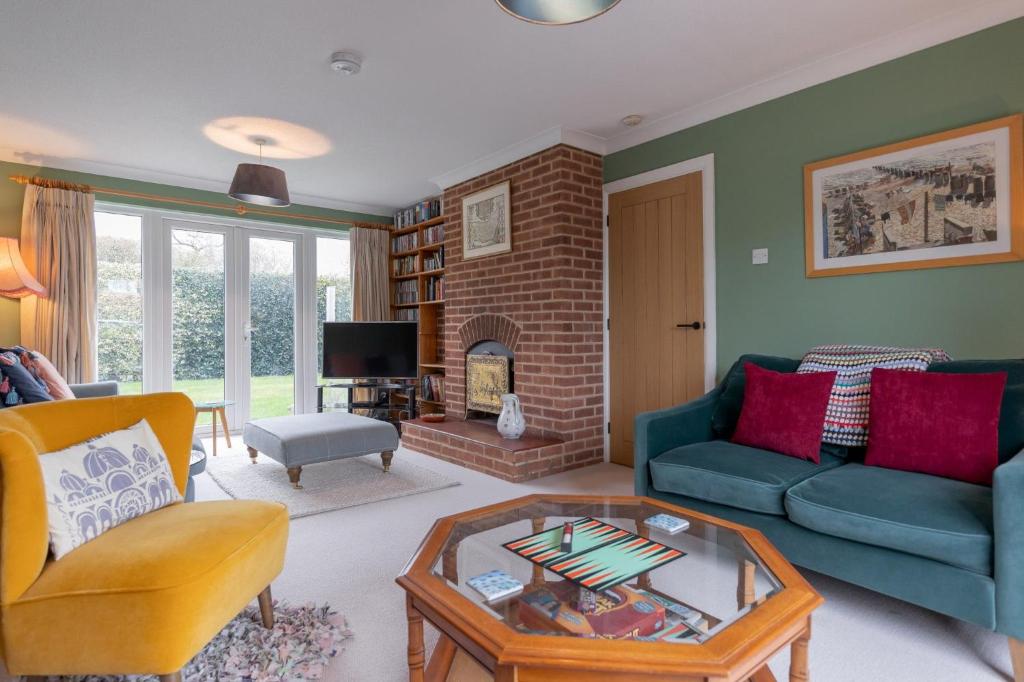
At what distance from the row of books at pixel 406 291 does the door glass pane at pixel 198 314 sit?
5.90 ft

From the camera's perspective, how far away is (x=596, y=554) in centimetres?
149

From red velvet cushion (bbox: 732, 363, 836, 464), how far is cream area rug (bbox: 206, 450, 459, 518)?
192cm

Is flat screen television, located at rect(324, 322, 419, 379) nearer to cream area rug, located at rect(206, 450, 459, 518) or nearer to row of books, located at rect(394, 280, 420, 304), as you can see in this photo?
row of books, located at rect(394, 280, 420, 304)

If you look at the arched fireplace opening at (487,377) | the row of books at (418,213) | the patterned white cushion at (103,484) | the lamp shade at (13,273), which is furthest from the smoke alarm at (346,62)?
the lamp shade at (13,273)

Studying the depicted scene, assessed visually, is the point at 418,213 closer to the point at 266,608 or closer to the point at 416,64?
the point at 416,64

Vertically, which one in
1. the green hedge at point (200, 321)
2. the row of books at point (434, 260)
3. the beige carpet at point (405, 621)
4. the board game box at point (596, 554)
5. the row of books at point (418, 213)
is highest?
the row of books at point (418, 213)

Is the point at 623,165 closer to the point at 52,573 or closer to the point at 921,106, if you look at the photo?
the point at 921,106

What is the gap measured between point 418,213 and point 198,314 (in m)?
2.37

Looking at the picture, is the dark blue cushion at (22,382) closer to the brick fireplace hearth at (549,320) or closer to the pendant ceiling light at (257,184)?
the pendant ceiling light at (257,184)

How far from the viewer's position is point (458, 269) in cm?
489

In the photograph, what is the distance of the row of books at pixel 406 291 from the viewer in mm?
5953

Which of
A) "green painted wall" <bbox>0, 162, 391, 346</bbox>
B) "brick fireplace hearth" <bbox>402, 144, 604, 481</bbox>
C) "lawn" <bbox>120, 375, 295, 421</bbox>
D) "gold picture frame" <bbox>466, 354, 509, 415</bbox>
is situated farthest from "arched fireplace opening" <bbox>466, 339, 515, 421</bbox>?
"green painted wall" <bbox>0, 162, 391, 346</bbox>

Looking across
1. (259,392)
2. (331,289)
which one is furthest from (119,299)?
(331,289)

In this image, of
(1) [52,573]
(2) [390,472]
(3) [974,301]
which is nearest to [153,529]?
(1) [52,573]
